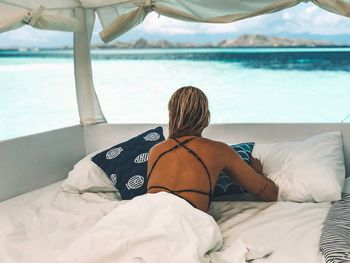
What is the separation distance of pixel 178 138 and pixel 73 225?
0.67 m

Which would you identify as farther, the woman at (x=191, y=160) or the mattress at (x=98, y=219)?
the woman at (x=191, y=160)

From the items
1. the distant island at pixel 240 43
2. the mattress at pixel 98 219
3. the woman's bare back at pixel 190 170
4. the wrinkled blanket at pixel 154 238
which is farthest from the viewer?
the distant island at pixel 240 43

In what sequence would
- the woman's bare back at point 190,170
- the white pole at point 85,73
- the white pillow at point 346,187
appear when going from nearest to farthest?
the woman's bare back at point 190,170 → the white pillow at point 346,187 → the white pole at point 85,73

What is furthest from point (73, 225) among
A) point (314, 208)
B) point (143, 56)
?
point (143, 56)

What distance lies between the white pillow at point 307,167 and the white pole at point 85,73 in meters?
1.41

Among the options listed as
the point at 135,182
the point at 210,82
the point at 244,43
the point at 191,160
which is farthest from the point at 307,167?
the point at 210,82

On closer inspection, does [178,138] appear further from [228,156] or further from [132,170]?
[132,170]

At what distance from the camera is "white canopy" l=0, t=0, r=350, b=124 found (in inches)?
96.9

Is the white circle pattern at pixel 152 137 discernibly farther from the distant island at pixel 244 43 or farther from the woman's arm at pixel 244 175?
the distant island at pixel 244 43

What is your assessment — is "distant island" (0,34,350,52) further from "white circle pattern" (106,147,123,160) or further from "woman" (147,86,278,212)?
"woman" (147,86,278,212)

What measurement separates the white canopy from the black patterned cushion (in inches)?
30.6

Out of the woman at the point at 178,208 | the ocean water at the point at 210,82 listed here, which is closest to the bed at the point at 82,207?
the woman at the point at 178,208

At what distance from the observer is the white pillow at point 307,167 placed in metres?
2.01

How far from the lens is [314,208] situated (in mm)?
1900
